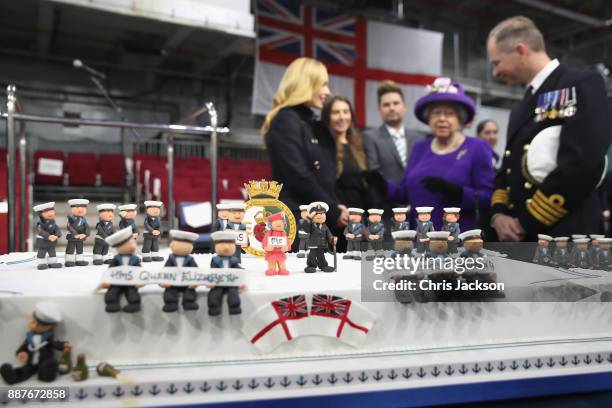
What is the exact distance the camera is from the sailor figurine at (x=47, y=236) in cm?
127

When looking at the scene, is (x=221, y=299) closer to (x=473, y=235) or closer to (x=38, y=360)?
(x=38, y=360)

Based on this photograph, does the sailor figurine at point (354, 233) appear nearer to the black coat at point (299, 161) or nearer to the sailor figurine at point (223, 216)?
the black coat at point (299, 161)

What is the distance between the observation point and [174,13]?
536 cm

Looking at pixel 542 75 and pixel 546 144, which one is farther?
pixel 542 75

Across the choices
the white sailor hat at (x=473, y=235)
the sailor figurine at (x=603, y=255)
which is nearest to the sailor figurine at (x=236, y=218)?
the white sailor hat at (x=473, y=235)

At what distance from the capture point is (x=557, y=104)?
5.01 feet

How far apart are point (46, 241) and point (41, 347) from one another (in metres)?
0.50

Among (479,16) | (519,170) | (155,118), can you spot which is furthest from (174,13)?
(479,16)

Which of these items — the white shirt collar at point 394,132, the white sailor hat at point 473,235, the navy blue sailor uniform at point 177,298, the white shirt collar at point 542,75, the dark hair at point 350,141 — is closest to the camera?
the navy blue sailor uniform at point 177,298

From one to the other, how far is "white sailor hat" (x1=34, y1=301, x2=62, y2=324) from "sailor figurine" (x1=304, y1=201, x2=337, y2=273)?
0.64m

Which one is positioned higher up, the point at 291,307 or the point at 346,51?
the point at 346,51

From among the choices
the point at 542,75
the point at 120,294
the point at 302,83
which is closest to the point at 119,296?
the point at 120,294

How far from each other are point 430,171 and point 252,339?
1.18 meters

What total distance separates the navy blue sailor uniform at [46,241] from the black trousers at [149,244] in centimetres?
25
